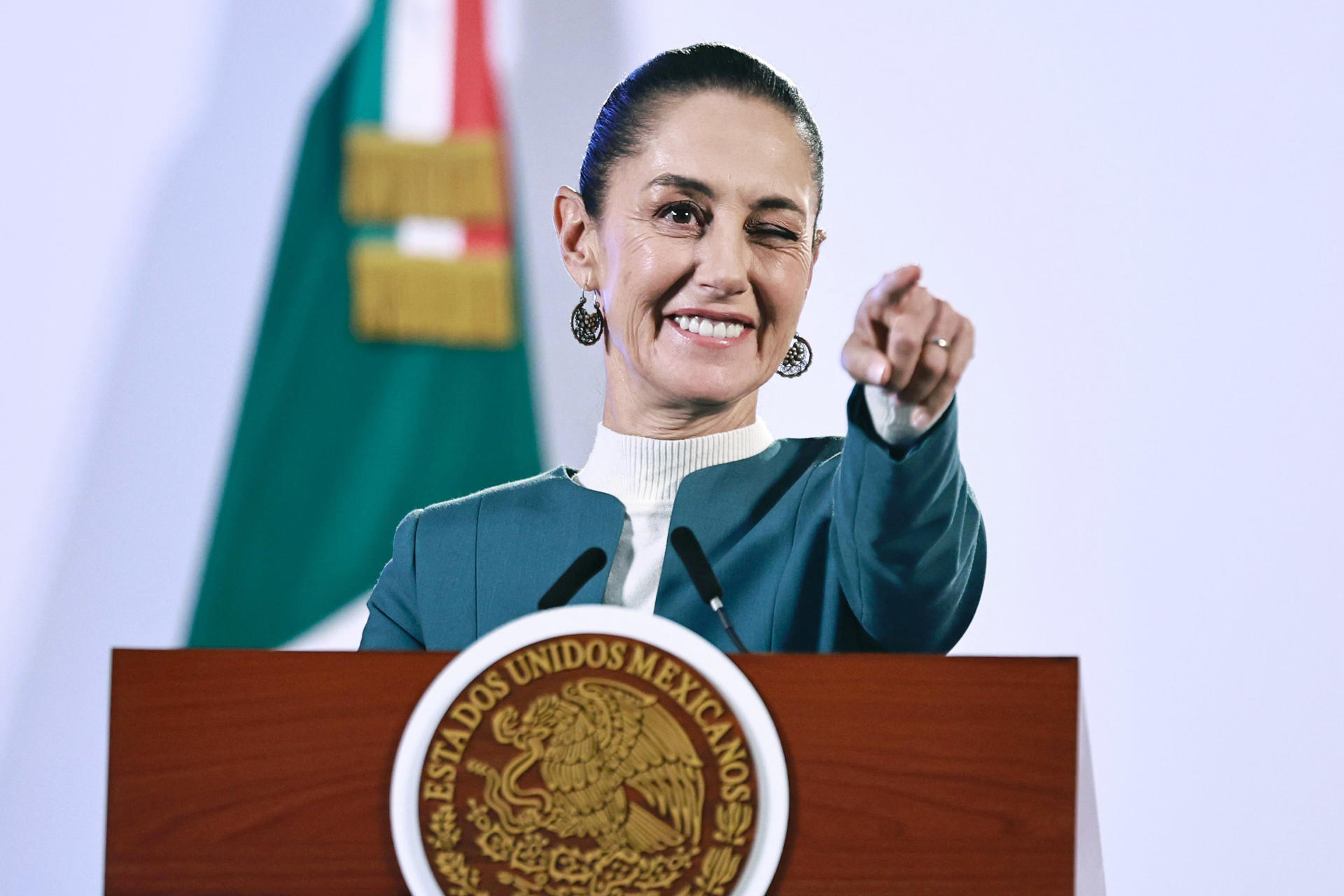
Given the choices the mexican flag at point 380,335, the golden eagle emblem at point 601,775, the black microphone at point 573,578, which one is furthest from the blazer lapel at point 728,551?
the mexican flag at point 380,335

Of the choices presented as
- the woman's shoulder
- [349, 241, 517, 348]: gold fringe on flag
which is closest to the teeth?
the woman's shoulder

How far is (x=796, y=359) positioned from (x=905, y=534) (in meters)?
0.53

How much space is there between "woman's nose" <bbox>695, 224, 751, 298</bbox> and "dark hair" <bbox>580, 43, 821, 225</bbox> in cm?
14

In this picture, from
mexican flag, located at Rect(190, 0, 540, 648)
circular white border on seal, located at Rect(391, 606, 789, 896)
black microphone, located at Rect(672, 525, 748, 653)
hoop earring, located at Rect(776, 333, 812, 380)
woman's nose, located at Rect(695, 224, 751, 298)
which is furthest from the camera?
mexican flag, located at Rect(190, 0, 540, 648)

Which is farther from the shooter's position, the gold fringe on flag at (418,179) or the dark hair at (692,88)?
the gold fringe on flag at (418,179)

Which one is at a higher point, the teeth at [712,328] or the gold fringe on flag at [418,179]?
the gold fringe on flag at [418,179]

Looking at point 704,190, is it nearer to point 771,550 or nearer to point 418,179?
point 771,550

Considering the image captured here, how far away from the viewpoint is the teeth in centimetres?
160

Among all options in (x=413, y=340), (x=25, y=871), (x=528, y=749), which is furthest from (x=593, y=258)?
(x=25, y=871)

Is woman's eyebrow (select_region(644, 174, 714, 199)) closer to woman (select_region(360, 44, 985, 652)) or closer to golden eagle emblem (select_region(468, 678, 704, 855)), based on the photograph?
woman (select_region(360, 44, 985, 652))

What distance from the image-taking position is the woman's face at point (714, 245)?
1573mm

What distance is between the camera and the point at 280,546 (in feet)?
9.46

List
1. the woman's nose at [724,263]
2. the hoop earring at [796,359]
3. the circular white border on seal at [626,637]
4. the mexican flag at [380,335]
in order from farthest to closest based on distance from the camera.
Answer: the mexican flag at [380,335] < the hoop earring at [796,359] < the woman's nose at [724,263] < the circular white border on seal at [626,637]

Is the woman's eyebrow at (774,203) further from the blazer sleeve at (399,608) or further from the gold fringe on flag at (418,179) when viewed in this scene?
the gold fringe on flag at (418,179)
